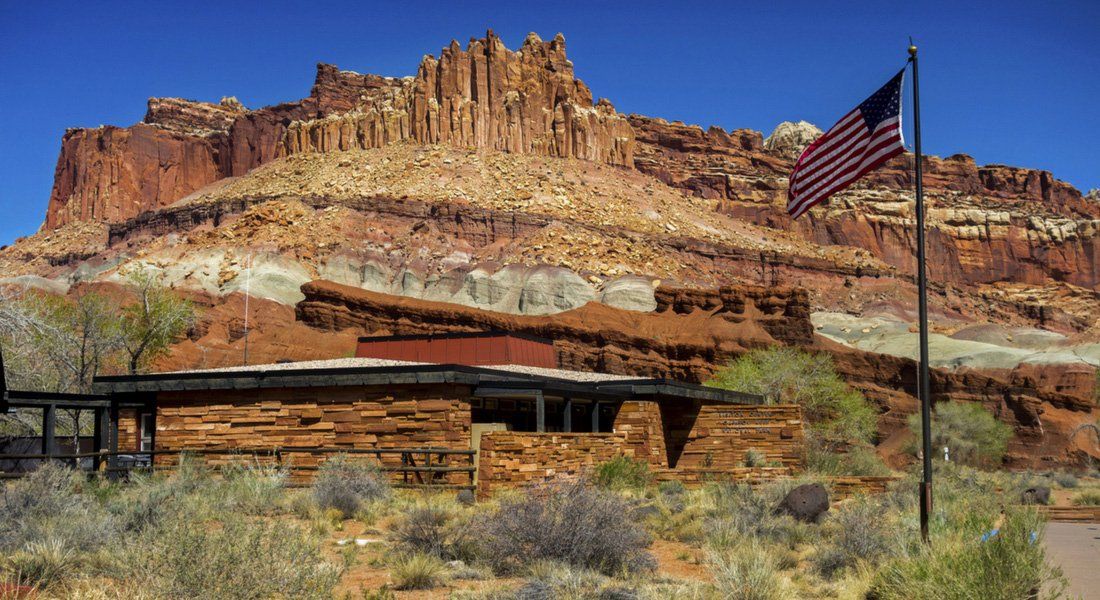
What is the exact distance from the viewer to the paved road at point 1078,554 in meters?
10.3

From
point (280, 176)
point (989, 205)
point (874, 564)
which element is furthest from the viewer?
point (989, 205)

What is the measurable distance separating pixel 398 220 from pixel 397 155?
73.7ft

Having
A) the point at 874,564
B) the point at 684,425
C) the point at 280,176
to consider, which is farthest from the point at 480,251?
the point at 874,564

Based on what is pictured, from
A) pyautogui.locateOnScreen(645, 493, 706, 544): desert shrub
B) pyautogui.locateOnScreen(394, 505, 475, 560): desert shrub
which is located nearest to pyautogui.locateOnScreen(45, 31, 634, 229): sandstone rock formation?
pyautogui.locateOnScreen(645, 493, 706, 544): desert shrub

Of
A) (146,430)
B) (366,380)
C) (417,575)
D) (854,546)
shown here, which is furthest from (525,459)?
(146,430)

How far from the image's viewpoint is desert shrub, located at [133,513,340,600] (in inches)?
302

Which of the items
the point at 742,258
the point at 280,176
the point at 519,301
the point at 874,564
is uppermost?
the point at 280,176

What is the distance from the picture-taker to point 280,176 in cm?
11731

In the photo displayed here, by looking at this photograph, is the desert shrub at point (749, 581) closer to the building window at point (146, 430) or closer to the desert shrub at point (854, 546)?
the desert shrub at point (854, 546)

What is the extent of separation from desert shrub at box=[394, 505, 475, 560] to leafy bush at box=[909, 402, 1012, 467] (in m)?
40.5

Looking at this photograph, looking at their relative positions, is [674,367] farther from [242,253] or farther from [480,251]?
[242,253]

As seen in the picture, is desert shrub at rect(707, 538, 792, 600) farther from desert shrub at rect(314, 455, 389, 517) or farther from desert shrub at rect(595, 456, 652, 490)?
desert shrub at rect(595, 456, 652, 490)

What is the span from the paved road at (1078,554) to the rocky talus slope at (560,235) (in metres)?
41.6

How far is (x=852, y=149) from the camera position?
47.7ft
